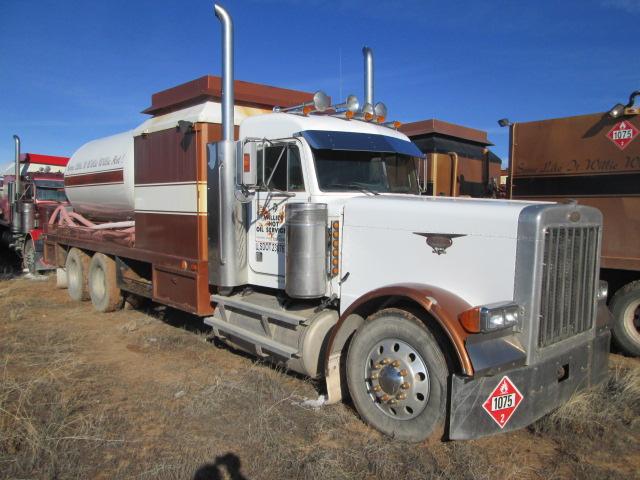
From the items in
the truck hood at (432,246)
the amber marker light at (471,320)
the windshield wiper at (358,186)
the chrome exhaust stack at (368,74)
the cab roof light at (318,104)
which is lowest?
the amber marker light at (471,320)

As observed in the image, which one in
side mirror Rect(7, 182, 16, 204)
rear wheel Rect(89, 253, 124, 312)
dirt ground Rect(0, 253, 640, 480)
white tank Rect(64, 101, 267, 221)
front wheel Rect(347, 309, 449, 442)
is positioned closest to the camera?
dirt ground Rect(0, 253, 640, 480)

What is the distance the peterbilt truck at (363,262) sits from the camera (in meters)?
3.55

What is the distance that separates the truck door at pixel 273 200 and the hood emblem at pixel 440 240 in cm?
131

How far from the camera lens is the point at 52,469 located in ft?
11.2

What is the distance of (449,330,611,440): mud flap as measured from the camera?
3.39m

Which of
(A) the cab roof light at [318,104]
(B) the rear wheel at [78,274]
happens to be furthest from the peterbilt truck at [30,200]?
(A) the cab roof light at [318,104]

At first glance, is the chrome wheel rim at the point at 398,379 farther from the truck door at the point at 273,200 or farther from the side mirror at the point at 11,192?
the side mirror at the point at 11,192

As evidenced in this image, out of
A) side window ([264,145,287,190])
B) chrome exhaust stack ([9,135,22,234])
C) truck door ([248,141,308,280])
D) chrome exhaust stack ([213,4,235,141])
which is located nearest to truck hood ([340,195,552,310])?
truck door ([248,141,308,280])

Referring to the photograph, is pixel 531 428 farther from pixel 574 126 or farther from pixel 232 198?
pixel 574 126

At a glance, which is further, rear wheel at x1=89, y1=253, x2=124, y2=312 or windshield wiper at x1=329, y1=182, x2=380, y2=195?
rear wheel at x1=89, y1=253, x2=124, y2=312

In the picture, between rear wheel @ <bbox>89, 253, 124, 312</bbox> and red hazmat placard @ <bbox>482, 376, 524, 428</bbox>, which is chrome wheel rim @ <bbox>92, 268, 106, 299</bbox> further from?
red hazmat placard @ <bbox>482, 376, 524, 428</bbox>

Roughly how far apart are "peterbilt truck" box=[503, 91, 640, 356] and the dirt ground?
0.63m

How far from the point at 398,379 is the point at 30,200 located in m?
12.4

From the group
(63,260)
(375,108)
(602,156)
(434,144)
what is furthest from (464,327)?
(63,260)
